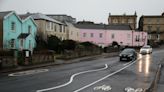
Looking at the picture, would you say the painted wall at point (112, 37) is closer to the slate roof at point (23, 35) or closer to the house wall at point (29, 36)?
the house wall at point (29, 36)

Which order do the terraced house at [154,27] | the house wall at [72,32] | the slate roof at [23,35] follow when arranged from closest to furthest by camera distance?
the slate roof at [23,35] → the house wall at [72,32] → the terraced house at [154,27]

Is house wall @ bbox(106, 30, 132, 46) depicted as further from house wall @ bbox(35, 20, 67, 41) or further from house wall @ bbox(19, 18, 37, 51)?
house wall @ bbox(19, 18, 37, 51)

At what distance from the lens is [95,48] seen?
62.8 m

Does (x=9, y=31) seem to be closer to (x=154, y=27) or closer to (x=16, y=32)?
(x=16, y=32)

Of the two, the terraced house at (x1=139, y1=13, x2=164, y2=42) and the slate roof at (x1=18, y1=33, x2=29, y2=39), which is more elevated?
the terraced house at (x1=139, y1=13, x2=164, y2=42)

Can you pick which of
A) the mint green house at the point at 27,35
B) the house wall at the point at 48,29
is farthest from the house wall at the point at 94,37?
the mint green house at the point at 27,35

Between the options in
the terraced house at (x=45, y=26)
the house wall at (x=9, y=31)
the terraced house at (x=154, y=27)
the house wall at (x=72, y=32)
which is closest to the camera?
the house wall at (x=9, y=31)

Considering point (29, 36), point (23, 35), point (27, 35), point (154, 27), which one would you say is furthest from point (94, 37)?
point (23, 35)

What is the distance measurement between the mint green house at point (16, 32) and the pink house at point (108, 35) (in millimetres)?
43377

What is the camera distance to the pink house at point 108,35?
98750mm

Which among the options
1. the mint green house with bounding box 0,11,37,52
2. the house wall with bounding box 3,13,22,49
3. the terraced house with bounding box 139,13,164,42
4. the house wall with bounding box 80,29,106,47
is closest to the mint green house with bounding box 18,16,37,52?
the mint green house with bounding box 0,11,37,52

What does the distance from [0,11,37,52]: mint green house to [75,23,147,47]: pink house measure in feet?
142

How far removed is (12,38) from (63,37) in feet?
89.1

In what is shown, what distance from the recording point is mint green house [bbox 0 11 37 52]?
46.3 meters
